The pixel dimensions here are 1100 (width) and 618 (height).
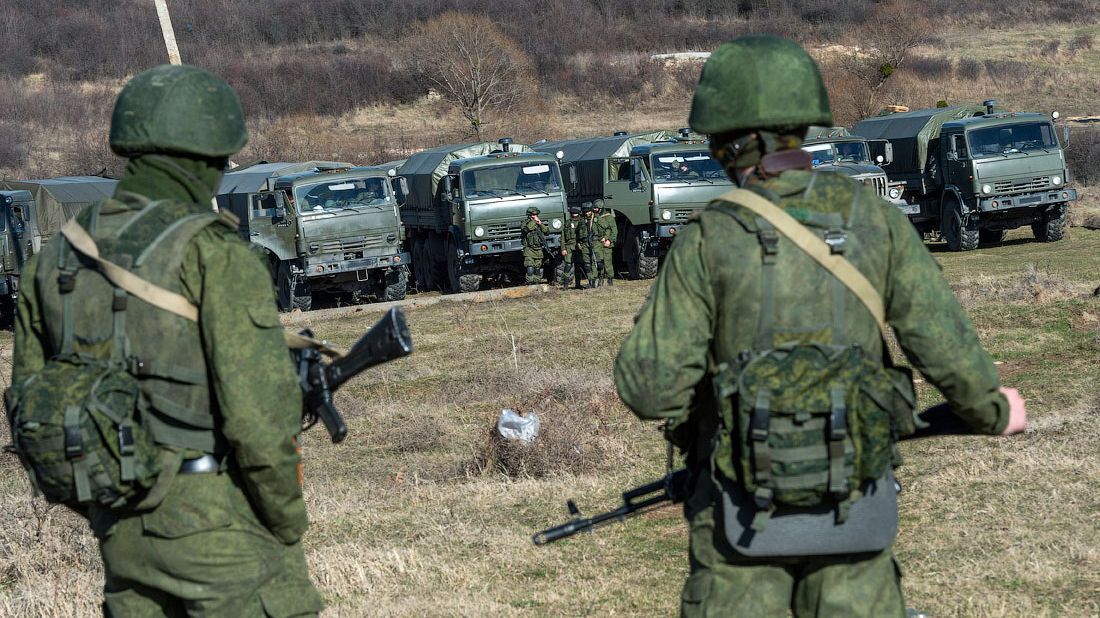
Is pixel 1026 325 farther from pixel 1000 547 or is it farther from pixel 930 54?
pixel 930 54

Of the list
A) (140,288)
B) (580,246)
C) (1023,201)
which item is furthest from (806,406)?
(1023,201)

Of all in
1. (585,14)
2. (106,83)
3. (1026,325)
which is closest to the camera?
(1026,325)

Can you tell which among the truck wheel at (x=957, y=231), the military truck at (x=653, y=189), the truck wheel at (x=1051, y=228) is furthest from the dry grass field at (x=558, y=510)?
the truck wheel at (x=1051, y=228)

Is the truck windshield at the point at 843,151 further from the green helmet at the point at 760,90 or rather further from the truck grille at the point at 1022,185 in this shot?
the green helmet at the point at 760,90

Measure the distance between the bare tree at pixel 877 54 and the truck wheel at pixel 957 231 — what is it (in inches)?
838

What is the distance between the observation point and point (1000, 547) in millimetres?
5766

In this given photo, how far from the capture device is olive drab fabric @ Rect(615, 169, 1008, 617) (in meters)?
3.03

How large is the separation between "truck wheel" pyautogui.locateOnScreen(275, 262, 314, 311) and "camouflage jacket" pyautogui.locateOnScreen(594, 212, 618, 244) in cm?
448

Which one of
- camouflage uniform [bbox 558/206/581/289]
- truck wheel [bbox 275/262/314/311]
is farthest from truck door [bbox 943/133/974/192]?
truck wheel [bbox 275/262/314/311]

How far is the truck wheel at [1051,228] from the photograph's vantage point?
22391 mm

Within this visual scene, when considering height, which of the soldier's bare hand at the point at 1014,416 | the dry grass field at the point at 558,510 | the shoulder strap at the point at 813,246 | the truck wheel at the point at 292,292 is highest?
the shoulder strap at the point at 813,246

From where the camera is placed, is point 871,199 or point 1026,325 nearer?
point 871,199

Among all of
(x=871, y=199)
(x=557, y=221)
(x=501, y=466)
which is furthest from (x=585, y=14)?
(x=871, y=199)

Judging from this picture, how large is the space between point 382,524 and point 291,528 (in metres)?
3.70
